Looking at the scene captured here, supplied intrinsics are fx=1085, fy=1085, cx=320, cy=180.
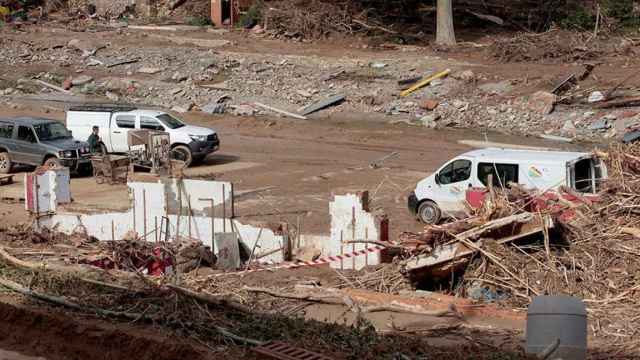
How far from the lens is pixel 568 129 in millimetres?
31531

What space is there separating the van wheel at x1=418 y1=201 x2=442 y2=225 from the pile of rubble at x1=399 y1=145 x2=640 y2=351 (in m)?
4.20

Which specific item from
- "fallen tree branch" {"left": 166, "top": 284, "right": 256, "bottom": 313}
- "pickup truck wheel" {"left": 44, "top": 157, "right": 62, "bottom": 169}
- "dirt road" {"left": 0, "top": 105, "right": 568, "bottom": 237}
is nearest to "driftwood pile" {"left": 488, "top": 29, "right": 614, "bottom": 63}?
"dirt road" {"left": 0, "top": 105, "right": 568, "bottom": 237}

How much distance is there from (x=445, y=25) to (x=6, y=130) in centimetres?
1957

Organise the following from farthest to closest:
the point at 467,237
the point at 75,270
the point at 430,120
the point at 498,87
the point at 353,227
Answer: the point at 498,87 < the point at 430,120 < the point at 353,227 < the point at 467,237 < the point at 75,270

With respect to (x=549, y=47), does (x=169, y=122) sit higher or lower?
lower

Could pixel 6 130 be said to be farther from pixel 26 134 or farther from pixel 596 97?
pixel 596 97

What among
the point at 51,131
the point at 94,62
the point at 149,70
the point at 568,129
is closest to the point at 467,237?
the point at 51,131

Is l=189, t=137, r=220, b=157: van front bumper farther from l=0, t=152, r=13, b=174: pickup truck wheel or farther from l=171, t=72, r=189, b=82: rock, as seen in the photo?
l=171, t=72, r=189, b=82: rock

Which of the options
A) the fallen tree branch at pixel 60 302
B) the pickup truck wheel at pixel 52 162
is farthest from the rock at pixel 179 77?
the fallen tree branch at pixel 60 302

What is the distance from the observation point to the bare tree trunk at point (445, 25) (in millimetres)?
41594

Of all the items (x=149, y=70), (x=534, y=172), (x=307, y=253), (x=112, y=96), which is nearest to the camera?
(x=307, y=253)

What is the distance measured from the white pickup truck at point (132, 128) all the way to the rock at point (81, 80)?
1084cm

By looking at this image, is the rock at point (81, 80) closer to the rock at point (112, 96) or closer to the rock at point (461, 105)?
the rock at point (112, 96)

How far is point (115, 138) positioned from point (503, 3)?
79.3 feet
